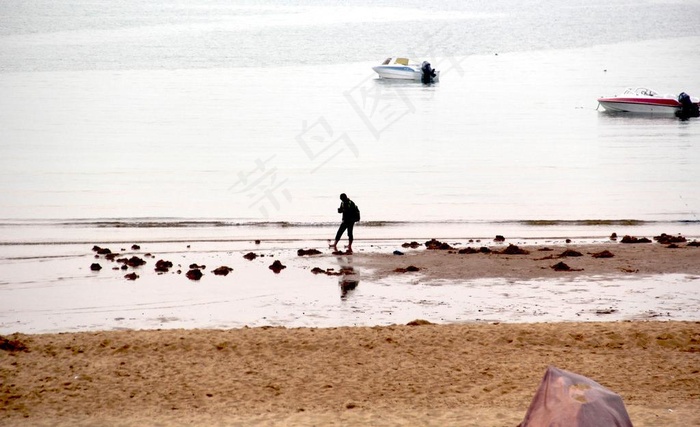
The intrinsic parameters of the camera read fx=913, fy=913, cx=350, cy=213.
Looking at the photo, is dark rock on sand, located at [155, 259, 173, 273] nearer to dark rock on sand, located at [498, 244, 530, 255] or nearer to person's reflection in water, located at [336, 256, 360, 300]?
person's reflection in water, located at [336, 256, 360, 300]

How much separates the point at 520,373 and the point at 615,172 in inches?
1318

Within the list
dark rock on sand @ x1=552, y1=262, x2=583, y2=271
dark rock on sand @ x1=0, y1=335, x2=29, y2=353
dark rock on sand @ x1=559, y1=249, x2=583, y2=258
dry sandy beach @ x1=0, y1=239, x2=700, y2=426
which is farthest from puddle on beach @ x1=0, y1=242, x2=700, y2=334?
dark rock on sand @ x1=559, y1=249, x2=583, y2=258

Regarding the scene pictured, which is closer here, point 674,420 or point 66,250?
point 674,420

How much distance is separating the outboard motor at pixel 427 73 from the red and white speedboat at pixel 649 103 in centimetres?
2306

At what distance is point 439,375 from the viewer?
13109mm

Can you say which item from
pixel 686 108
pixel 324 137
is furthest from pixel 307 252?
pixel 686 108

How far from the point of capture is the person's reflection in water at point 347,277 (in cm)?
1952

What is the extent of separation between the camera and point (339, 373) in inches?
522

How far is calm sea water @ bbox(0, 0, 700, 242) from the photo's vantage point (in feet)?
112

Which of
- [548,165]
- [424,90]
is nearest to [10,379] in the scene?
[548,165]

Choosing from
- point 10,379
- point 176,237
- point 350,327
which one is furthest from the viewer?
point 176,237

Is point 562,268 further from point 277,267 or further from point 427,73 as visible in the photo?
point 427,73

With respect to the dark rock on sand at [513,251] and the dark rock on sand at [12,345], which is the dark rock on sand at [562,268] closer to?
the dark rock on sand at [513,251]

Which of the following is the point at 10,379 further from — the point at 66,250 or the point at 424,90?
the point at 424,90
